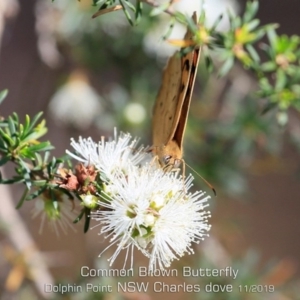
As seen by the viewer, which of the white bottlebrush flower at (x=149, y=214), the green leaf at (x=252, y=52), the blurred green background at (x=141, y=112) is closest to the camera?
the white bottlebrush flower at (x=149, y=214)

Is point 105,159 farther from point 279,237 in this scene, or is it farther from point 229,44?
point 279,237

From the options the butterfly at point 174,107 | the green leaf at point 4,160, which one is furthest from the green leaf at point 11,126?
the butterfly at point 174,107

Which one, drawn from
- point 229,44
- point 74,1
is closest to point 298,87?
point 229,44

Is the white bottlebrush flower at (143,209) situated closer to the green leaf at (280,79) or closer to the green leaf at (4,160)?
the green leaf at (4,160)

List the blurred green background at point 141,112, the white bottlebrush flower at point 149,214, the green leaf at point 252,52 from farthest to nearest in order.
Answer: the blurred green background at point 141,112 < the green leaf at point 252,52 < the white bottlebrush flower at point 149,214

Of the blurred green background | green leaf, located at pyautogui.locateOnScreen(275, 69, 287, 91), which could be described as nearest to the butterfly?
green leaf, located at pyautogui.locateOnScreen(275, 69, 287, 91)

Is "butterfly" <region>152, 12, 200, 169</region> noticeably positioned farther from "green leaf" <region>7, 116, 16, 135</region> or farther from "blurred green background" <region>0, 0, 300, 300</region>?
"blurred green background" <region>0, 0, 300, 300</region>

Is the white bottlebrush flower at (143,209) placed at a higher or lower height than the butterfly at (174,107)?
lower
